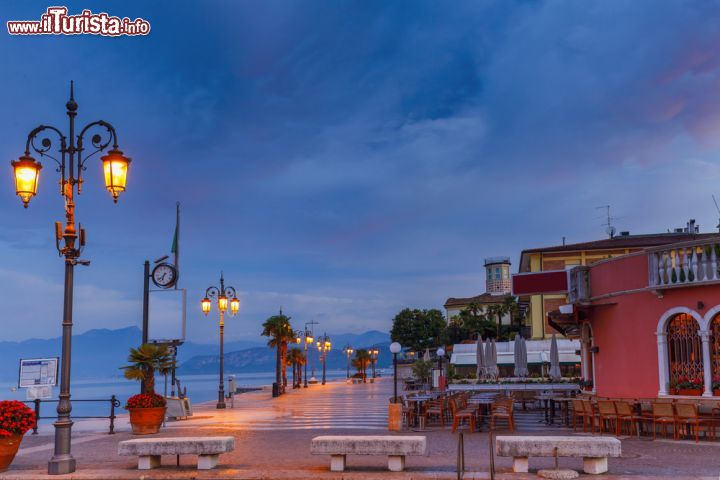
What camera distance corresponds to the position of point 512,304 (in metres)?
82.6

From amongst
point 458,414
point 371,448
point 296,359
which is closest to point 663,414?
point 458,414

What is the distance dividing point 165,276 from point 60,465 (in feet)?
44.1

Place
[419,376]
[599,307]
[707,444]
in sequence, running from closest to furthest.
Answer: [707,444] < [599,307] < [419,376]

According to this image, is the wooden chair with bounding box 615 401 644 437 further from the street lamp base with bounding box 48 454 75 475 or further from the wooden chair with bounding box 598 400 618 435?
the street lamp base with bounding box 48 454 75 475

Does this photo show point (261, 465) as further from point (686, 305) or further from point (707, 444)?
point (686, 305)

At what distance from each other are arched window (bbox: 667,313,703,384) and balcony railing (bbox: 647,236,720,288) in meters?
0.97

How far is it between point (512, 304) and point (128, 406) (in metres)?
67.2

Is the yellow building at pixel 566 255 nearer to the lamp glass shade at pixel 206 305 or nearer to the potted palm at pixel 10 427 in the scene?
the lamp glass shade at pixel 206 305

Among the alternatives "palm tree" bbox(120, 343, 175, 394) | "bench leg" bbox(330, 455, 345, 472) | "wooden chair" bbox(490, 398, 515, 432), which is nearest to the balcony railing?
"wooden chair" bbox(490, 398, 515, 432)

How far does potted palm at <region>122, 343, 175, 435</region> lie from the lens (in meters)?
19.6

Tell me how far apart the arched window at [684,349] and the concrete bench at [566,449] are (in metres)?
6.81

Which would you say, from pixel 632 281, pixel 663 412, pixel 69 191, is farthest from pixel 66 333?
pixel 632 281

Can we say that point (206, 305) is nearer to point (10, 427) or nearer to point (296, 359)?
point (10, 427)

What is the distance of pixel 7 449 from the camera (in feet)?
41.7
